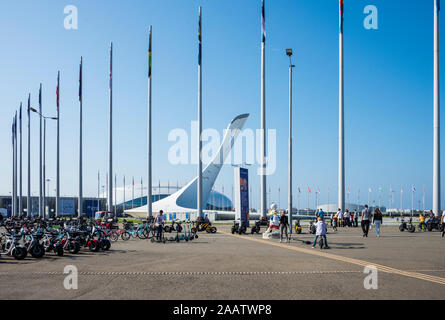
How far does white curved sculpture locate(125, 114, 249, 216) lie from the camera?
67500 mm

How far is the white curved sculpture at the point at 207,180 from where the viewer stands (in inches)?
2657

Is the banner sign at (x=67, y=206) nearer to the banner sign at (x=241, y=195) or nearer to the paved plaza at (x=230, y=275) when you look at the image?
the banner sign at (x=241, y=195)

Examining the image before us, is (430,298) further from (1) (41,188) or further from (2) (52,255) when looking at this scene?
(1) (41,188)

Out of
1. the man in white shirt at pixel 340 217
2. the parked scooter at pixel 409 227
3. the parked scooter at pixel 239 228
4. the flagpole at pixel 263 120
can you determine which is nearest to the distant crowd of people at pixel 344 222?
the man in white shirt at pixel 340 217

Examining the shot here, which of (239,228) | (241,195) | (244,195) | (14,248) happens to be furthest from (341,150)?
(14,248)

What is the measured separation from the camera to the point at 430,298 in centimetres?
763

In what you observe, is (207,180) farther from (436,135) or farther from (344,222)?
(436,135)

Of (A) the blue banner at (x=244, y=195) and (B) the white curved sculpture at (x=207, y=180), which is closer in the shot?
(A) the blue banner at (x=244, y=195)

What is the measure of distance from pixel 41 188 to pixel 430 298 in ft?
144

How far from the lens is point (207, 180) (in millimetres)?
73375
